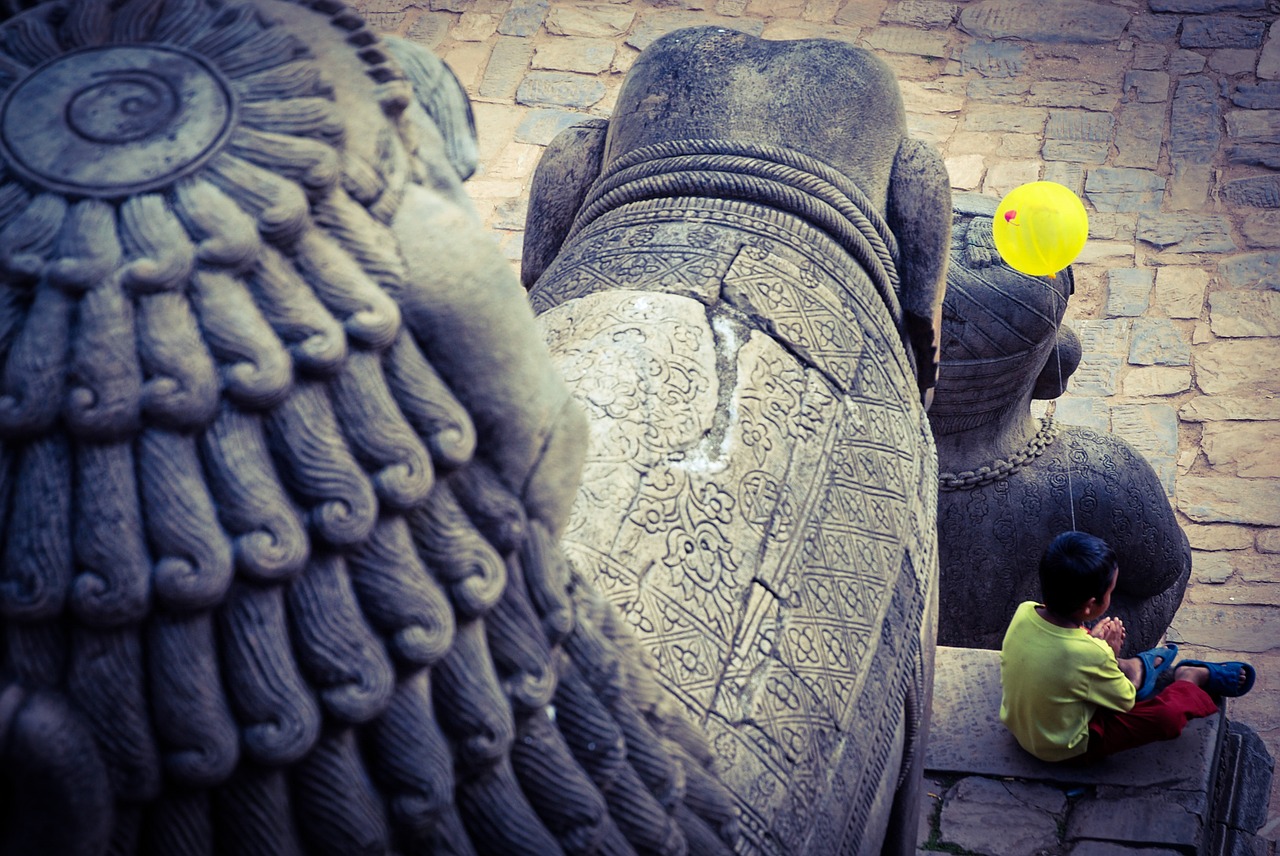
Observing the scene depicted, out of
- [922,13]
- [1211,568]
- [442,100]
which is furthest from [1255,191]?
[442,100]

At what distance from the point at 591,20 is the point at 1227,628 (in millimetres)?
4342

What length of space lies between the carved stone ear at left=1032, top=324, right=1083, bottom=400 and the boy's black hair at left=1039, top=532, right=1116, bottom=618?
35.6 inches

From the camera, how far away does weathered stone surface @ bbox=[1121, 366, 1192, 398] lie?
5.32 metres

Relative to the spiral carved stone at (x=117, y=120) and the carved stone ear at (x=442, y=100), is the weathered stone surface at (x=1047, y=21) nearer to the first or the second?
the carved stone ear at (x=442, y=100)

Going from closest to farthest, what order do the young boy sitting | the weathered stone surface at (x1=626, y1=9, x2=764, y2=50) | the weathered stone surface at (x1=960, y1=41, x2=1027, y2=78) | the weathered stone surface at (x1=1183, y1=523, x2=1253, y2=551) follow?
the young boy sitting, the weathered stone surface at (x1=1183, y1=523, x2=1253, y2=551), the weathered stone surface at (x1=960, y1=41, x2=1027, y2=78), the weathered stone surface at (x1=626, y1=9, x2=764, y2=50)

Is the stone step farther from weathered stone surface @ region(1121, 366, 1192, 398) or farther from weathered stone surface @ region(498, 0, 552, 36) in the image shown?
weathered stone surface @ region(498, 0, 552, 36)

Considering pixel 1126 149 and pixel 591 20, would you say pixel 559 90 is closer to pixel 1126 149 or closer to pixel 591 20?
pixel 591 20

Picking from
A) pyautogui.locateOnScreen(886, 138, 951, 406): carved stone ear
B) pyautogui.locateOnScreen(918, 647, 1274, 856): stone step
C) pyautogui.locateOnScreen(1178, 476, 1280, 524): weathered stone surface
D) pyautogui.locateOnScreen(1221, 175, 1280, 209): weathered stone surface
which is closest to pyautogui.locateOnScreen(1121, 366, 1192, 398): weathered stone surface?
pyautogui.locateOnScreen(1178, 476, 1280, 524): weathered stone surface

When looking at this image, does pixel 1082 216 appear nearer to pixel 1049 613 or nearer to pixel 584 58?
pixel 1049 613

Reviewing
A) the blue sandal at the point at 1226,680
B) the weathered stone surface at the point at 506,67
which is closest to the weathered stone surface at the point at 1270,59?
the weathered stone surface at the point at 506,67

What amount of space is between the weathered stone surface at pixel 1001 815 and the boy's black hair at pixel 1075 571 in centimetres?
38

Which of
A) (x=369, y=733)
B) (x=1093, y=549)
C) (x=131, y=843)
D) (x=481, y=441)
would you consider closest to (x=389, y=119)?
(x=481, y=441)

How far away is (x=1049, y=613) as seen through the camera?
2.78 m

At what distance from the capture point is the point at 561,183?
249 centimetres
